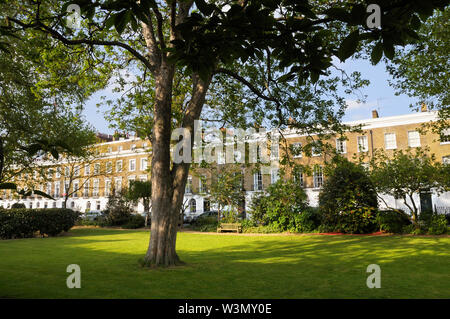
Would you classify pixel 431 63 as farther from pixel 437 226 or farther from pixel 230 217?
pixel 230 217

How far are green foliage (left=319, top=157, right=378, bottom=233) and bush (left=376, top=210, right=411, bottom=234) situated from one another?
56 centimetres

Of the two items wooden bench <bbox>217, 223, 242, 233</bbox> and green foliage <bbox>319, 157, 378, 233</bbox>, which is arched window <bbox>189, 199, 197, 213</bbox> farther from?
green foliage <bbox>319, 157, 378, 233</bbox>

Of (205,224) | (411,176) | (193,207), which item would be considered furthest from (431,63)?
(193,207)

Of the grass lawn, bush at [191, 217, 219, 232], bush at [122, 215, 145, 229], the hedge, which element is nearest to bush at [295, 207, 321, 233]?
bush at [191, 217, 219, 232]

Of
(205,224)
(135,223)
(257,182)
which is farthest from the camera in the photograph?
Result: (257,182)

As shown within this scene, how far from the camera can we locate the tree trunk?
949 centimetres

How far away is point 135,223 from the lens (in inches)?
1246

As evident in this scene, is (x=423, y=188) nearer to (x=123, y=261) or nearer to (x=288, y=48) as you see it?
(x=123, y=261)

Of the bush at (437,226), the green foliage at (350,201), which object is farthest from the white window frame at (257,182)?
the bush at (437,226)

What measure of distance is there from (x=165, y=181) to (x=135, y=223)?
930 inches

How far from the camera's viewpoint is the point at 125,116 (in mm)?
15672
